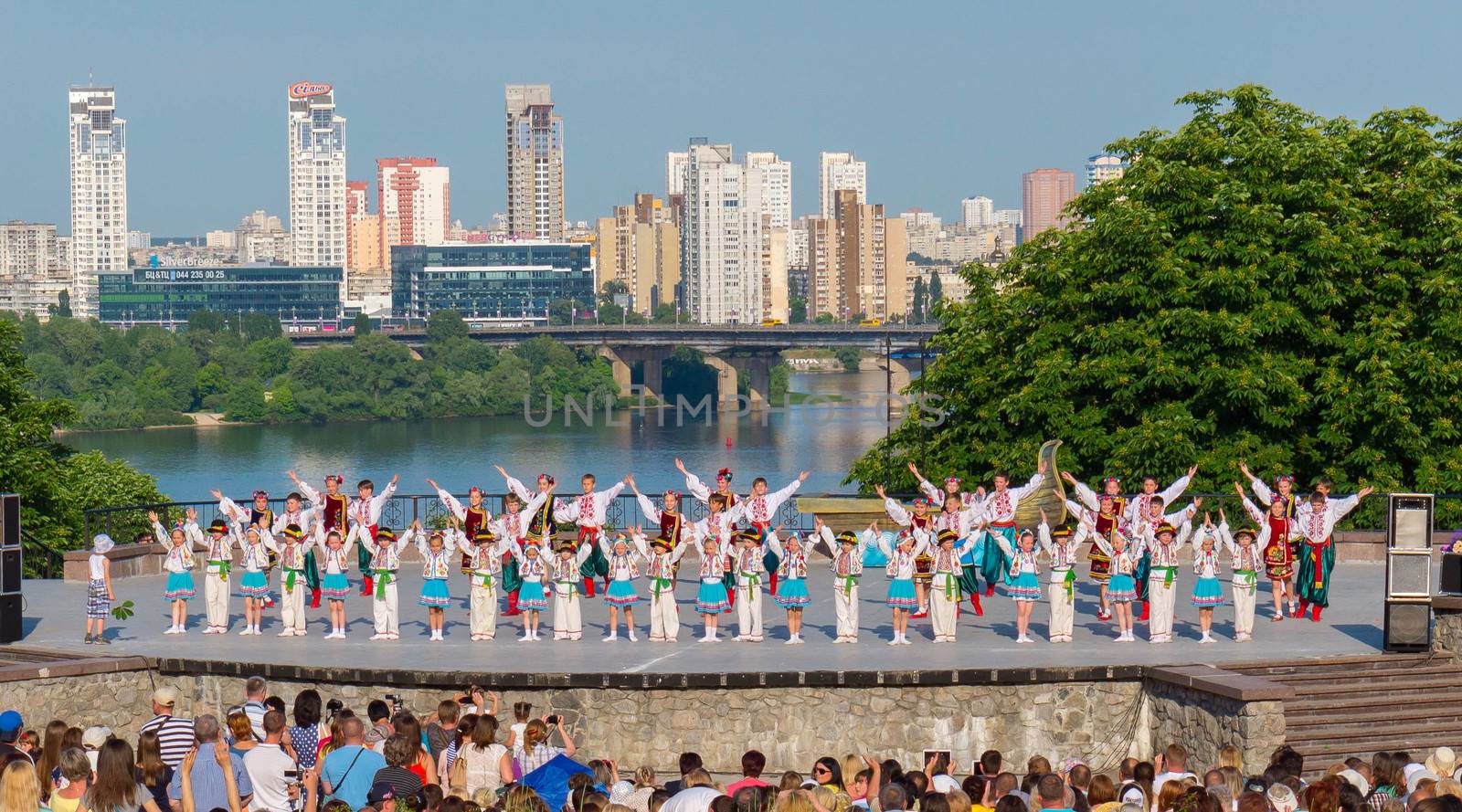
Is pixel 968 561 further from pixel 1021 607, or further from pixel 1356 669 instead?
pixel 1356 669

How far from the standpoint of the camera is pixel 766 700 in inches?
685

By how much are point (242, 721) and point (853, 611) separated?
864 centimetres

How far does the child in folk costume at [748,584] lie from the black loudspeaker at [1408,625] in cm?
622

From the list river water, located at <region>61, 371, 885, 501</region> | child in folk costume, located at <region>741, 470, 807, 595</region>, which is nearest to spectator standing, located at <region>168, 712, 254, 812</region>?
child in folk costume, located at <region>741, 470, 807, 595</region>

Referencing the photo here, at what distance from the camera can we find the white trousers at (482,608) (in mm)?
19750

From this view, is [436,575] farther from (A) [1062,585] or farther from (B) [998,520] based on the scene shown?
(A) [1062,585]

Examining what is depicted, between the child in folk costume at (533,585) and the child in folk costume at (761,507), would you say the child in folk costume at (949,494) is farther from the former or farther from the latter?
the child in folk costume at (533,585)

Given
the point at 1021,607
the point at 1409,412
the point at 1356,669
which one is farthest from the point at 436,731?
the point at 1409,412

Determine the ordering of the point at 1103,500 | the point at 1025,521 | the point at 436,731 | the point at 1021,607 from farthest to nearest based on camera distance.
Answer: the point at 1025,521, the point at 1103,500, the point at 1021,607, the point at 436,731

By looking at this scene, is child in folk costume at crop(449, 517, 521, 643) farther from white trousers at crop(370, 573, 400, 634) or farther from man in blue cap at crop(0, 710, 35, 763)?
man in blue cap at crop(0, 710, 35, 763)

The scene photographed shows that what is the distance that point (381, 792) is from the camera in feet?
35.9

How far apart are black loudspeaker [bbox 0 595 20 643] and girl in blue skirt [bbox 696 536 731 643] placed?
716 centimetres

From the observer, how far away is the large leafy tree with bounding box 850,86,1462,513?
27.8m

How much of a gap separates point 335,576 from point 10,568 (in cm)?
329
